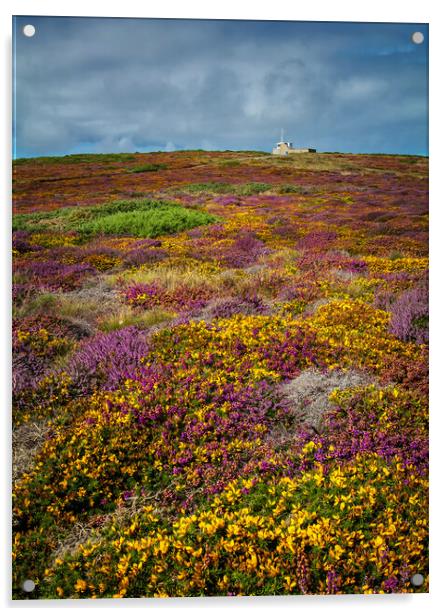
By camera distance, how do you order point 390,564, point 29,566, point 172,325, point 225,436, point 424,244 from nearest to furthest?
point 390,564 → point 29,566 → point 225,436 → point 172,325 → point 424,244

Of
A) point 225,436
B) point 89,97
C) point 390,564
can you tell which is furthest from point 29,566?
point 89,97

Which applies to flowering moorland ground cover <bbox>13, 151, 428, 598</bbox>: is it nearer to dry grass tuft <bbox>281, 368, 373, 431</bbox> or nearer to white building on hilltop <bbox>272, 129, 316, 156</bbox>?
dry grass tuft <bbox>281, 368, 373, 431</bbox>

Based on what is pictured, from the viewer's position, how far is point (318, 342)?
5.76m

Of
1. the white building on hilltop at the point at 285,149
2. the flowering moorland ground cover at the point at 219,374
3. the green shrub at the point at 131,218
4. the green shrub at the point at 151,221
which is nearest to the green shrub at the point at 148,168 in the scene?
the flowering moorland ground cover at the point at 219,374

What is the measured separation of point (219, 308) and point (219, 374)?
1097mm

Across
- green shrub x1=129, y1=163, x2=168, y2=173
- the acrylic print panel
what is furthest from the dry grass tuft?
green shrub x1=129, y1=163, x2=168, y2=173

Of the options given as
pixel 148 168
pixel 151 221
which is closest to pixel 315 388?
pixel 151 221

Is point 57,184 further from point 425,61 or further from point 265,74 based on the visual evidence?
point 425,61

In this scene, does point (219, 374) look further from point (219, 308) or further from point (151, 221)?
point (151, 221)

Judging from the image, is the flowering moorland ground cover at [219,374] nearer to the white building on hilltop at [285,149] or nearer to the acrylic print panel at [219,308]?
the acrylic print panel at [219,308]

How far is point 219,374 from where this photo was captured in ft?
17.7

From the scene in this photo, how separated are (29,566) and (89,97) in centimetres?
557

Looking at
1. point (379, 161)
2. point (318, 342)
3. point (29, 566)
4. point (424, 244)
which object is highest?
point (379, 161)

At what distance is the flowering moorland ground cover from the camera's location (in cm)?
434
